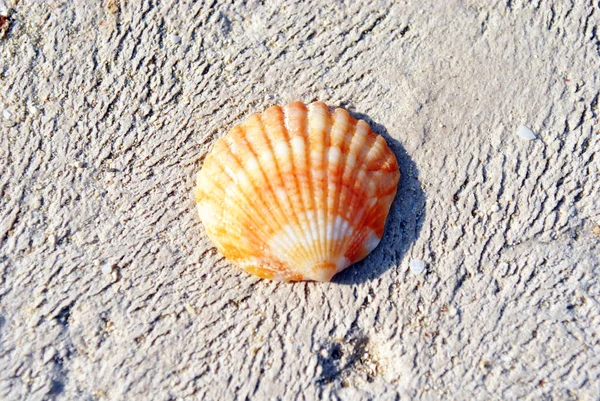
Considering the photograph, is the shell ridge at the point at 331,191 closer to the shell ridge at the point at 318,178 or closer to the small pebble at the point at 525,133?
the shell ridge at the point at 318,178

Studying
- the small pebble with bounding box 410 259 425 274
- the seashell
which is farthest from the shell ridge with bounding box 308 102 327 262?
the small pebble with bounding box 410 259 425 274

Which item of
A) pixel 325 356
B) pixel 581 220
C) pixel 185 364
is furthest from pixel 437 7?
pixel 185 364

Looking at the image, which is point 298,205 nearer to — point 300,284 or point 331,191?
point 331,191

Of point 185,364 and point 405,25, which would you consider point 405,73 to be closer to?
point 405,25

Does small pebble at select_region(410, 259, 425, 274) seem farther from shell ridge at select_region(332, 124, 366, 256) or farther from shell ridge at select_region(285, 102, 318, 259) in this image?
shell ridge at select_region(285, 102, 318, 259)

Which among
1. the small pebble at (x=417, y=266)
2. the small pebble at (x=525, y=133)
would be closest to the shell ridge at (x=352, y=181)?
the small pebble at (x=417, y=266)

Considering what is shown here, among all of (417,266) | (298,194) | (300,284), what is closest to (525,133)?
(417,266)
